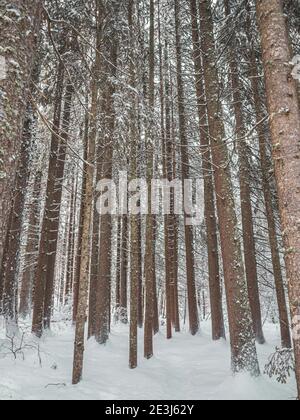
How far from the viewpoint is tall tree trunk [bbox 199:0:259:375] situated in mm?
6410

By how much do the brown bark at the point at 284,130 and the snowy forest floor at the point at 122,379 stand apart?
2.61 metres

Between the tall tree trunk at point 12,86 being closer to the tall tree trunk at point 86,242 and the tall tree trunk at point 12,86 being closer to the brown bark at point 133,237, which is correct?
the tall tree trunk at point 86,242

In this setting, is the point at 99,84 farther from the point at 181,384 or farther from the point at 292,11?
the point at 181,384

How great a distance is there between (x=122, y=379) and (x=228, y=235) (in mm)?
3825

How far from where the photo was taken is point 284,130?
4012 millimetres

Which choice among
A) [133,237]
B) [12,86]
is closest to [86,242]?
[133,237]

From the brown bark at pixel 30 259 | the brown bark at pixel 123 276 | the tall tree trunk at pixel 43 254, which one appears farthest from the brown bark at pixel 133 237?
the brown bark at pixel 123 276

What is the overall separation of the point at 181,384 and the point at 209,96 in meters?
6.50

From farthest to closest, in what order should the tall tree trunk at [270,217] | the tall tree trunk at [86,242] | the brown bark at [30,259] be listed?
the brown bark at [30,259], the tall tree trunk at [270,217], the tall tree trunk at [86,242]

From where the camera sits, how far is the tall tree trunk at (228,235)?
21.0ft

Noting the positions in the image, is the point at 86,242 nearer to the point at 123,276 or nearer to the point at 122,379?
the point at 122,379

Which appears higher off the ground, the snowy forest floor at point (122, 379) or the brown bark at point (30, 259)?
the brown bark at point (30, 259)

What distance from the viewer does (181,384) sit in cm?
705

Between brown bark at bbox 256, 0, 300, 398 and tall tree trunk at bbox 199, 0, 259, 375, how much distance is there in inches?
74.5
